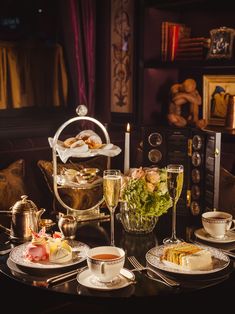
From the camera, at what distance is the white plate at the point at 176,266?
1.36 m

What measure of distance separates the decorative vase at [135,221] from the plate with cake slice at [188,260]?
0.79 ft

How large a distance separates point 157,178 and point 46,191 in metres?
1.30

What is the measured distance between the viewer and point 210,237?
1.66m

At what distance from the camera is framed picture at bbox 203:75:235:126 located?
126 inches

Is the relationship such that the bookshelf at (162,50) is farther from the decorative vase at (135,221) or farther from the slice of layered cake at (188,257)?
the slice of layered cake at (188,257)

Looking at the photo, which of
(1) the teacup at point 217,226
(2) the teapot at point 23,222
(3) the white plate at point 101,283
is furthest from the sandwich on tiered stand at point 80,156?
(3) the white plate at point 101,283

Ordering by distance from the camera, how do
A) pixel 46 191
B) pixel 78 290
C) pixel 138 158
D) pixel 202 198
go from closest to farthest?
pixel 78 290 < pixel 202 198 < pixel 46 191 < pixel 138 158

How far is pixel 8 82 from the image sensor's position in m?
3.44

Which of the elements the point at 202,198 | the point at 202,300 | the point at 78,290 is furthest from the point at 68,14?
the point at 78,290

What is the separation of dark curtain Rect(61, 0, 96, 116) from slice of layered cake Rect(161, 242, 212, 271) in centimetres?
221

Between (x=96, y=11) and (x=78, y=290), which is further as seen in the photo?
(x=96, y=11)

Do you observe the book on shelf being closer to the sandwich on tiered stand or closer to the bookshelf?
the bookshelf

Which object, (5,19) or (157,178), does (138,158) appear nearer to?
(5,19)

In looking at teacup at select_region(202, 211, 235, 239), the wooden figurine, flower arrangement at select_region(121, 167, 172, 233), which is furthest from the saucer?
the wooden figurine
